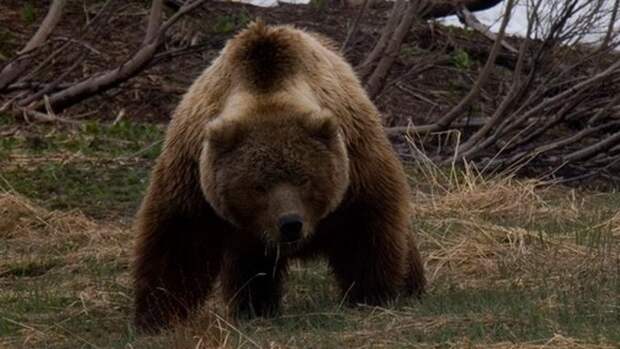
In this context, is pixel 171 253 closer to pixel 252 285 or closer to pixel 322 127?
pixel 252 285

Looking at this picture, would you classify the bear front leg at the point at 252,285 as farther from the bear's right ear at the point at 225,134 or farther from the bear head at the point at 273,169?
the bear's right ear at the point at 225,134

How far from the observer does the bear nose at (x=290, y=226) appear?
5668mm

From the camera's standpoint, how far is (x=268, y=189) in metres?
5.73

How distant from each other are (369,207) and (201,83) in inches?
37.3

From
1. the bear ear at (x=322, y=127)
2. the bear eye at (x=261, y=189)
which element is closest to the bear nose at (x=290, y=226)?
the bear eye at (x=261, y=189)

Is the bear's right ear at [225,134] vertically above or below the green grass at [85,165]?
above

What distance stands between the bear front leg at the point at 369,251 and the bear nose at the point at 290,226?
71 centimetres

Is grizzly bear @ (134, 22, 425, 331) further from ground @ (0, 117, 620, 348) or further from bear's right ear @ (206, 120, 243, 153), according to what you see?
ground @ (0, 117, 620, 348)

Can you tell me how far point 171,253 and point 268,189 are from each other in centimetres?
83

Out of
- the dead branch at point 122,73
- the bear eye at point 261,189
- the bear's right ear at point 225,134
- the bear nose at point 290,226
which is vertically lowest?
the dead branch at point 122,73

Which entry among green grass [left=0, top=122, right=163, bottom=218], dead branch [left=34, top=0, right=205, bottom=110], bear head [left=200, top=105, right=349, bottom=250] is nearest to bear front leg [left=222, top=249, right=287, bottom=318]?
bear head [left=200, top=105, right=349, bottom=250]

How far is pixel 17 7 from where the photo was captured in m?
14.6

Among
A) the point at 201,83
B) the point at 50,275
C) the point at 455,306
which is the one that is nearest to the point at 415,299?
the point at 455,306

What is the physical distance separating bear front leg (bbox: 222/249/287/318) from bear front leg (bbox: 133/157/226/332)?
0.40 m
